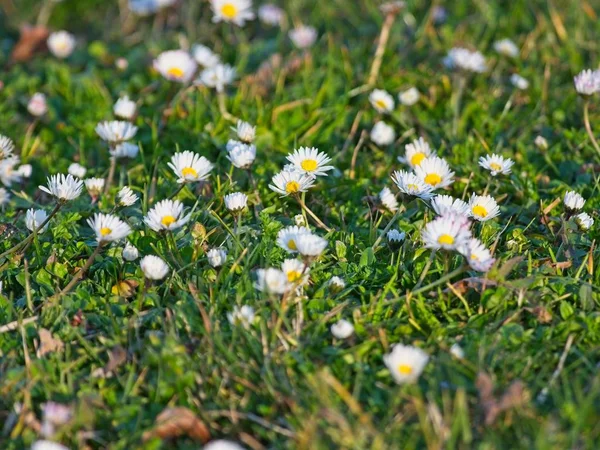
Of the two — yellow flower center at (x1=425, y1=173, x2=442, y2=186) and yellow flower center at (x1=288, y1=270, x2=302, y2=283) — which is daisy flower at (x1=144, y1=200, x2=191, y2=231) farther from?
yellow flower center at (x1=425, y1=173, x2=442, y2=186)

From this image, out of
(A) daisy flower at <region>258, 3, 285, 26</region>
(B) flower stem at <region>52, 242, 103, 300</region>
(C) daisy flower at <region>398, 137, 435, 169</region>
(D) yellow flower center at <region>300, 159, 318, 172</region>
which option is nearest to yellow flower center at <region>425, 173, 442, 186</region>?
(C) daisy flower at <region>398, 137, 435, 169</region>

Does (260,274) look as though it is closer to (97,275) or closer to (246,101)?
(97,275)

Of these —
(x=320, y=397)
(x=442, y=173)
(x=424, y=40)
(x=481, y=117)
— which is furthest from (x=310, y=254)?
(x=424, y=40)

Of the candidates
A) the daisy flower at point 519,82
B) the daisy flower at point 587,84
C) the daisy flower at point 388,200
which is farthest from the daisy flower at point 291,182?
the daisy flower at point 519,82

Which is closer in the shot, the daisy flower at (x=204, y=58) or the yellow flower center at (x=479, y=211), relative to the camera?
the yellow flower center at (x=479, y=211)

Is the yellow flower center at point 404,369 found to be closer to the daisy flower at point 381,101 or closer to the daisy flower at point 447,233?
the daisy flower at point 447,233

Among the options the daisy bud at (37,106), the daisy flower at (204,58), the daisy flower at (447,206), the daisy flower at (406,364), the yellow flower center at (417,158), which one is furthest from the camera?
the daisy flower at (204,58)

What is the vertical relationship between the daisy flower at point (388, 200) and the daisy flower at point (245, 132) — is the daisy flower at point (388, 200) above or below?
below
